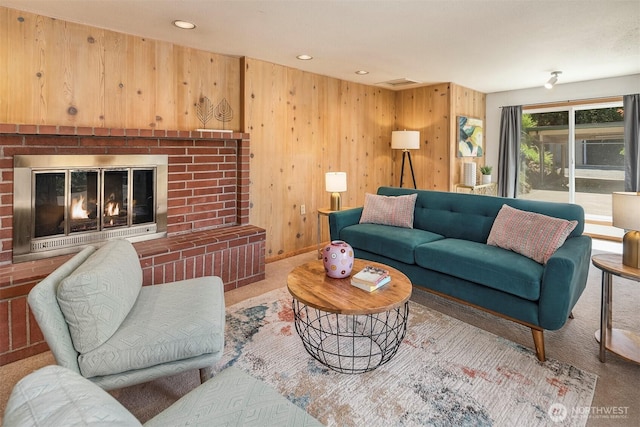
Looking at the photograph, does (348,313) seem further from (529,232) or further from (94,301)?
(529,232)

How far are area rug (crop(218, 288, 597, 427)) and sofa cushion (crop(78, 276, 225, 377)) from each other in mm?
459

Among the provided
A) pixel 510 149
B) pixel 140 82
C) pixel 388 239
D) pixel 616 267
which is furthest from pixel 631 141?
pixel 140 82

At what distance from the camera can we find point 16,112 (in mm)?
2490

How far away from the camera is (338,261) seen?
218 cm

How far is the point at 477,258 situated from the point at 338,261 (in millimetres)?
1052

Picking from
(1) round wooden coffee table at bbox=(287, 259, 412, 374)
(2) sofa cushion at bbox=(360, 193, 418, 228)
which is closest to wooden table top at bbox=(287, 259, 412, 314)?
(1) round wooden coffee table at bbox=(287, 259, 412, 374)

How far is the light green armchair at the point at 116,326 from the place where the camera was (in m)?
1.47

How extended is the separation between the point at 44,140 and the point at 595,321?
423cm

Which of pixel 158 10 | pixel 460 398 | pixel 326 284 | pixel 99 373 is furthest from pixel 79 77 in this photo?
pixel 460 398

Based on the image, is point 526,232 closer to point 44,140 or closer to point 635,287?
point 635,287

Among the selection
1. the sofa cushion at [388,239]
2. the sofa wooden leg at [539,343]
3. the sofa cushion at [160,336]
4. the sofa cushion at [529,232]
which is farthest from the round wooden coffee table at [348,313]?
the sofa cushion at [529,232]

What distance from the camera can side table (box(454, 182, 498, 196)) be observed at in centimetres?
518

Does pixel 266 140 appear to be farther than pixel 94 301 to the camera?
Yes

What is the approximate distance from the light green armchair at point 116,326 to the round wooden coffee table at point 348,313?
1.77ft
